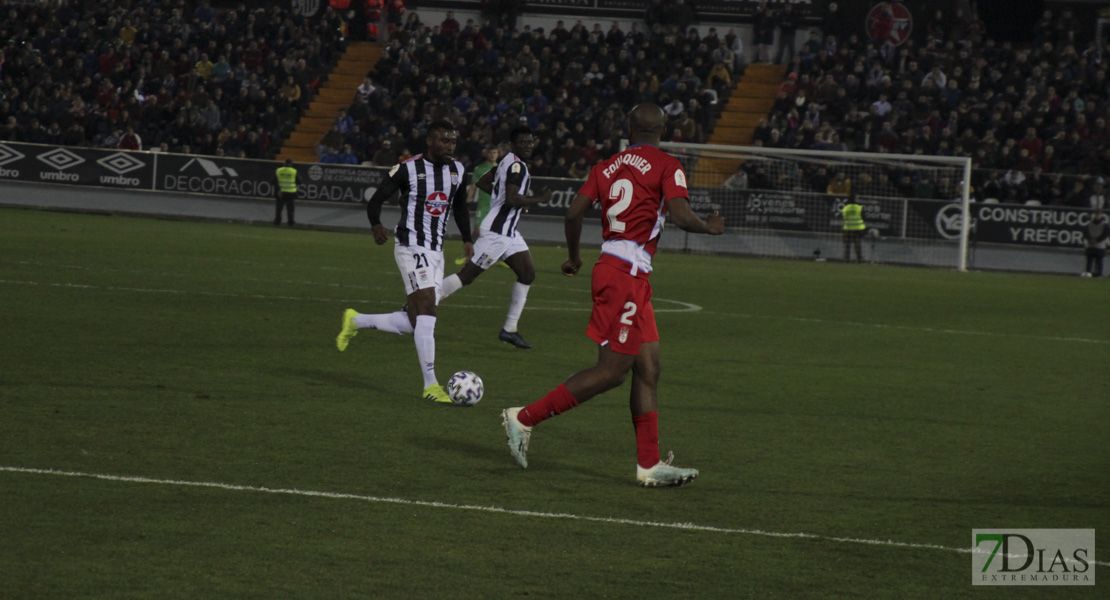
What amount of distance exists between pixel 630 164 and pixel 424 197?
3303 millimetres

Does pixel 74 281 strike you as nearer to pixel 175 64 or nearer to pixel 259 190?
pixel 259 190

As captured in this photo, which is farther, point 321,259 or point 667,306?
point 321,259

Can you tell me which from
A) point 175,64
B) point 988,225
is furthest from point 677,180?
point 175,64

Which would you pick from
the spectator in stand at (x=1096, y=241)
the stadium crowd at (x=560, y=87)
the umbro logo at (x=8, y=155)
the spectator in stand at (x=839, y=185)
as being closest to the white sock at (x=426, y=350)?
Answer: the stadium crowd at (x=560, y=87)

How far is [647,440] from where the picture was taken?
6.77 m

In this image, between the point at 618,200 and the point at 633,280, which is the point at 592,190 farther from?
the point at 633,280

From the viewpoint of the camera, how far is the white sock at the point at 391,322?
33.8 feet

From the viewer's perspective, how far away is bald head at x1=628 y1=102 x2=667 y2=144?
22.3 feet

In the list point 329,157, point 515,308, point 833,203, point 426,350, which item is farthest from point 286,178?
point 426,350

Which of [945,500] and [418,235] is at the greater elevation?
[418,235]

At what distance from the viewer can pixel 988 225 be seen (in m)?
29.6

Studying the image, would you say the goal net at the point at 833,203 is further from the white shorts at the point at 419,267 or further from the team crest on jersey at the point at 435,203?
the white shorts at the point at 419,267

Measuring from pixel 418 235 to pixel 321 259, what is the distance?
13514mm

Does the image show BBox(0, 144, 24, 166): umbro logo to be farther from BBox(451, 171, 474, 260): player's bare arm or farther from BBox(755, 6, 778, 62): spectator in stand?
BBox(451, 171, 474, 260): player's bare arm
